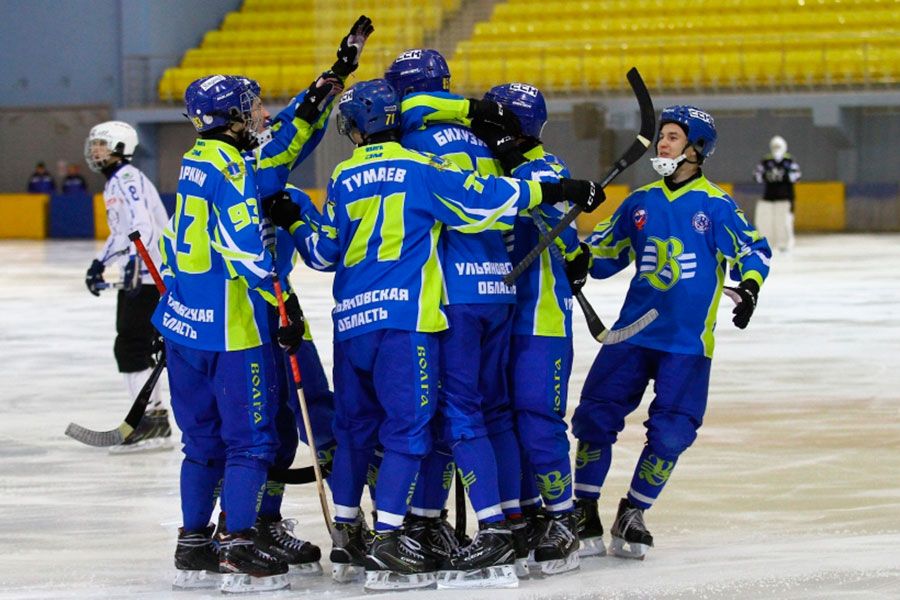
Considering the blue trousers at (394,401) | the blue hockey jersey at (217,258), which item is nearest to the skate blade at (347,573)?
the blue trousers at (394,401)

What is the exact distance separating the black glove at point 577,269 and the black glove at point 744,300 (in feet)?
1.52

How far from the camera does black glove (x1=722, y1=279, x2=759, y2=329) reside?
4465 millimetres

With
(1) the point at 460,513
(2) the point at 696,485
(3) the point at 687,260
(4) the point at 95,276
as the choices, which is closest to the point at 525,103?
(3) the point at 687,260

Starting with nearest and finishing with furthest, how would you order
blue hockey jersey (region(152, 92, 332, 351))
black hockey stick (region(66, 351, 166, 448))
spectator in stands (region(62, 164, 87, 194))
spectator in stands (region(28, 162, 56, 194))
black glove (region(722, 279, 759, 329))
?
1. blue hockey jersey (region(152, 92, 332, 351))
2. black glove (region(722, 279, 759, 329))
3. black hockey stick (region(66, 351, 166, 448))
4. spectator in stands (region(62, 164, 87, 194))
5. spectator in stands (region(28, 162, 56, 194))

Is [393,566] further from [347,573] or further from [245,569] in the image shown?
[245,569]

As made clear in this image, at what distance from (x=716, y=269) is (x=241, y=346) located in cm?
155

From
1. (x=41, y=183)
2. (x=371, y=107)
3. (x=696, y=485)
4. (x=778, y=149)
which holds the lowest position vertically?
(x=41, y=183)

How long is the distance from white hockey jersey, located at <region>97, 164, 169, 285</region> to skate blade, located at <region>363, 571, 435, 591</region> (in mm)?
2609

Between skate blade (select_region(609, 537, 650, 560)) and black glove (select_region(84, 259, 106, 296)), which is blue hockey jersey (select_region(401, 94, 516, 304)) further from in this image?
black glove (select_region(84, 259, 106, 296))

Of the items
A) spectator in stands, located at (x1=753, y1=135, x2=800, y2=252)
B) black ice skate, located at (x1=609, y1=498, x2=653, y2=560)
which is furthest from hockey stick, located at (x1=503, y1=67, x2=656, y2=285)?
spectator in stands, located at (x1=753, y1=135, x2=800, y2=252)

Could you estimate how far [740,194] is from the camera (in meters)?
22.0

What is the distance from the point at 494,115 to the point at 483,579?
1.37m

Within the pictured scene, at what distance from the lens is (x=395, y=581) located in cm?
416

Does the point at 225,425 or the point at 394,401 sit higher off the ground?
the point at 394,401
